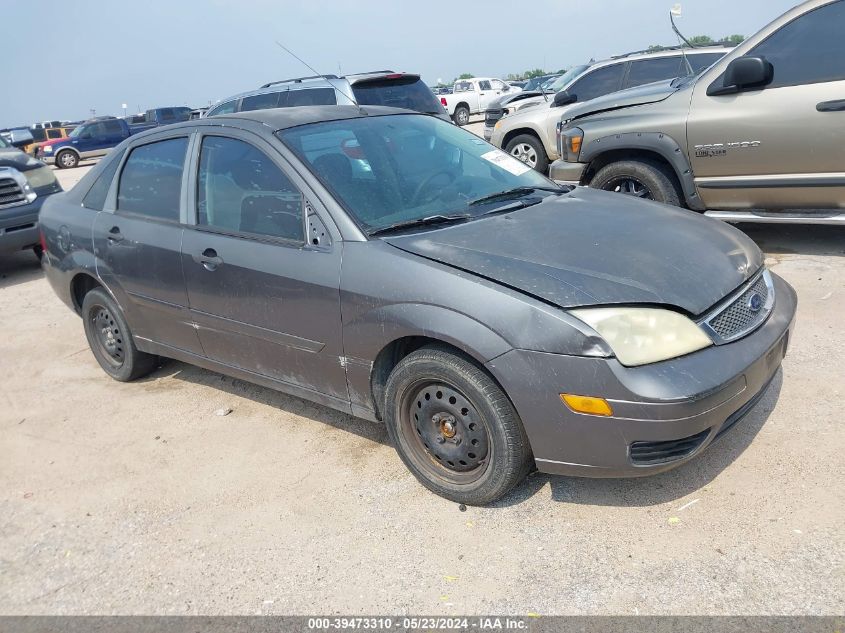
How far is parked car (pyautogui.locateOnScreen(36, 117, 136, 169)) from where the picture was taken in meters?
26.6

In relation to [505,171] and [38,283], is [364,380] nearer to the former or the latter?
[505,171]

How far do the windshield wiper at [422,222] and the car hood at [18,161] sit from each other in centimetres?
696

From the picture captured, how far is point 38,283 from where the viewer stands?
26.2 ft

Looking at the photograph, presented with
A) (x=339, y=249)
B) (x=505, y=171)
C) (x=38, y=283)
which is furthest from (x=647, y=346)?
(x=38, y=283)

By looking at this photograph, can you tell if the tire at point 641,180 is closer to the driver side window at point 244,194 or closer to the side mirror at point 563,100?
the side mirror at point 563,100

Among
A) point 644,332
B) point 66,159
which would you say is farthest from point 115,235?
point 66,159

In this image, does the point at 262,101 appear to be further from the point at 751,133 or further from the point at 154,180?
the point at 751,133

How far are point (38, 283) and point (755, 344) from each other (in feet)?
25.3

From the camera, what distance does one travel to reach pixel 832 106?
5238mm

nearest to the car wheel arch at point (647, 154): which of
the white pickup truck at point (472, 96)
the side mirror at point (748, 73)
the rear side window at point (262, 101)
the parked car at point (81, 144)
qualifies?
the side mirror at point (748, 73)

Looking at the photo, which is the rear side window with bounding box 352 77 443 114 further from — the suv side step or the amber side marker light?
the amber side marker light

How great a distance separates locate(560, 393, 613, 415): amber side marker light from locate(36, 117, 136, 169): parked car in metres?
27.5

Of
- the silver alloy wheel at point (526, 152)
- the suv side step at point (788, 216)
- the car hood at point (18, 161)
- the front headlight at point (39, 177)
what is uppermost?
the car hood at point (18, 161)

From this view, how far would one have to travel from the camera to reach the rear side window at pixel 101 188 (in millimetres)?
4637
